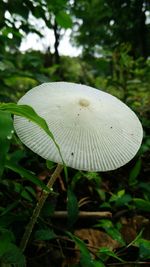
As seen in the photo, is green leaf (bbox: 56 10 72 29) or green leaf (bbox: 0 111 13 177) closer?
green leaf (bbox: 0 111 13 177)

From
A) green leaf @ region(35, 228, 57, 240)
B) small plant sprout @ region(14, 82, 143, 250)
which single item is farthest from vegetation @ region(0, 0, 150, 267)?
small plant sprout @ region(14, 82, 143, 250)

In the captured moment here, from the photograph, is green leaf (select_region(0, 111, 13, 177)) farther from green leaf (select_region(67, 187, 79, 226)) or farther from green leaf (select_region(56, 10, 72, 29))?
green leaf (select_region(56, 10, 72, 29))

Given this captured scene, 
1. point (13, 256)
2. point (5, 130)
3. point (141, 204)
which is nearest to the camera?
point (5, 130)

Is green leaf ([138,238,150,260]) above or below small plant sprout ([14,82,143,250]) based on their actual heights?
below

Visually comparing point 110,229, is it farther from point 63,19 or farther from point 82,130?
point 63,19

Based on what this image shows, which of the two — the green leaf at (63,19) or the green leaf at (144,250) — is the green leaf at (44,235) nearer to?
the green leaf at (144,250)

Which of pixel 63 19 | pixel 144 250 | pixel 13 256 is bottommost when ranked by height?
pixel 144 250

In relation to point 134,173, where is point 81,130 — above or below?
above

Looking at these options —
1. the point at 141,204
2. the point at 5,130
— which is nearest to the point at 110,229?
the point at 141,204

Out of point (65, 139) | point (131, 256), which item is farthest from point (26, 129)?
point (131, 256)
